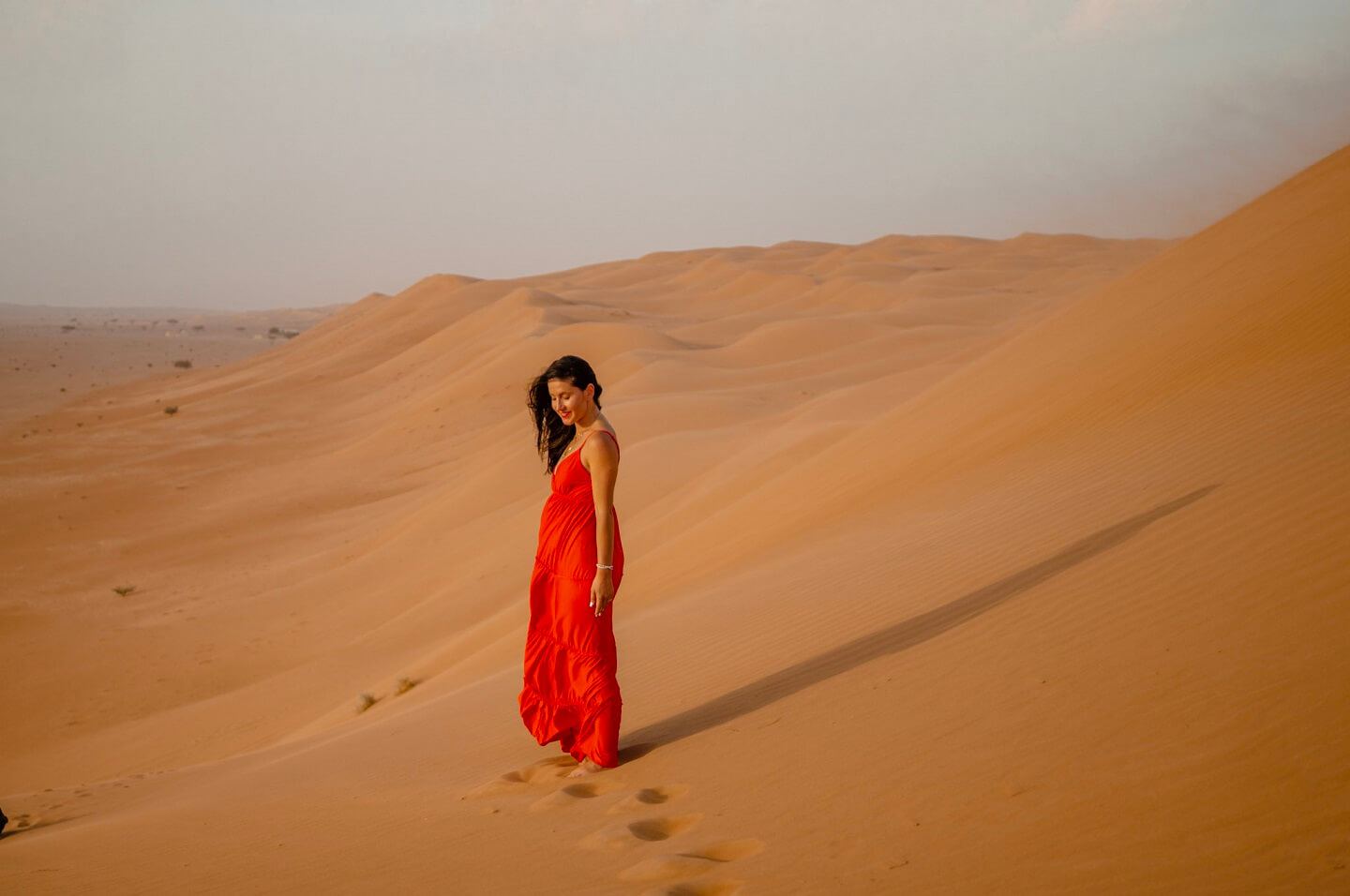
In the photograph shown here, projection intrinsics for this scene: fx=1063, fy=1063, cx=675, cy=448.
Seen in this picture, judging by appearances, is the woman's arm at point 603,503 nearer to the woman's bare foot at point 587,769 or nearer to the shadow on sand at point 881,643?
the woman's bare foot at point 587,769

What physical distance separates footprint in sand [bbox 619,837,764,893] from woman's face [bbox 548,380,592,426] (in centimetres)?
174

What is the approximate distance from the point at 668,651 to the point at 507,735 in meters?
1.26

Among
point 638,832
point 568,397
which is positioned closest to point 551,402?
point 568,397

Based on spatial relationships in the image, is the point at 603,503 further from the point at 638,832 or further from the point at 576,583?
the point at 638,832

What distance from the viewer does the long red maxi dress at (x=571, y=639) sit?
426 cm

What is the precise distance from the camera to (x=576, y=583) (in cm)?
430

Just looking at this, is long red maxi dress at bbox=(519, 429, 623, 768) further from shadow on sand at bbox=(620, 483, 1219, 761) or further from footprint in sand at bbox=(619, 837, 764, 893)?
footprint in sand at bbox=(619, 837, 764, 893)

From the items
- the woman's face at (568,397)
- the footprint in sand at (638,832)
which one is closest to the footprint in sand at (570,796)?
the footprint in sand at (638,832)

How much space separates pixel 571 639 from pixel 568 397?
3.22 feet

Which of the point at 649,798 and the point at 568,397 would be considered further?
the point at 568,397

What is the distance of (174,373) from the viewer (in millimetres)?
52750

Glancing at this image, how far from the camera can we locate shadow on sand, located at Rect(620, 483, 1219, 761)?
4770 mm

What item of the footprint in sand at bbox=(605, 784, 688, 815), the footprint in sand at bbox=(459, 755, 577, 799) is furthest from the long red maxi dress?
the footprint in sand at bbox=(605, 784, 688, 815)

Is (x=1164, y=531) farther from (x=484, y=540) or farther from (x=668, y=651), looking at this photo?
(x=484, y=540)
